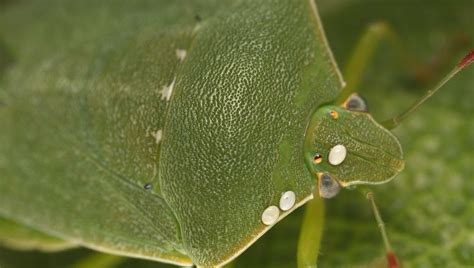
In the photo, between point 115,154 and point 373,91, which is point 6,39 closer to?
point 115,154

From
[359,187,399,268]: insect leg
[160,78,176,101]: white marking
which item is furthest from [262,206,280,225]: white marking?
[160,78,176,101]: white marking

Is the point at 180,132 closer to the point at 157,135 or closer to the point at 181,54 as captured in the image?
the point at 157,135

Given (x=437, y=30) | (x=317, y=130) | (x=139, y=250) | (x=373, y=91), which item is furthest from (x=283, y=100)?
(x=437, y=30)

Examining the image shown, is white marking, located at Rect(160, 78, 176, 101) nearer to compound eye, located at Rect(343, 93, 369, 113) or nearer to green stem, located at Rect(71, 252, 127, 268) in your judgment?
compound eye, located at Rect(343, 93, 369, 113)

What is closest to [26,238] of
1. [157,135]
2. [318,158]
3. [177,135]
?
[157,135]

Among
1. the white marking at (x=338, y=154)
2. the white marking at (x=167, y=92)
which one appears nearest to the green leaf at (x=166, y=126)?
the white marking at (x=167, y=92)

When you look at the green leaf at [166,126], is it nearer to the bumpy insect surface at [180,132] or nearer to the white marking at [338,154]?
the bumpy insect surface at [180,132]
